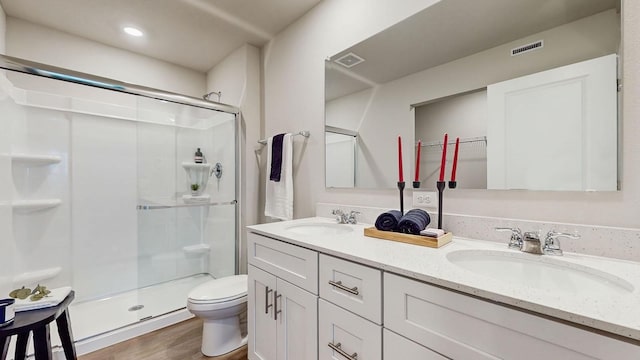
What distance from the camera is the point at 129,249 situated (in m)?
2.51

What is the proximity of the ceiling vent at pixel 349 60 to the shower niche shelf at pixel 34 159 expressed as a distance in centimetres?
243

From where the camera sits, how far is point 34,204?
2045mm

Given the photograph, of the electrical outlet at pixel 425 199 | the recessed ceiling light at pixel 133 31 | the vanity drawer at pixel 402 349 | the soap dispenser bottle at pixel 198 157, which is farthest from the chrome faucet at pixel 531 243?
the recessed ceiling light at pixel 133 31

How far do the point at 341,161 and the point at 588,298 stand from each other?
1333 mm

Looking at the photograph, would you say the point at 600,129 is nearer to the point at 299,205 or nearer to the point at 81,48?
the point at 299,205

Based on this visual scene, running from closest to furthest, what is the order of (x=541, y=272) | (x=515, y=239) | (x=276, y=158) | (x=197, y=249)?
1. (x=541, y=272)
2. (x=515, y=239)
3. (x=276, y=158)
4. (x=197, y=249)

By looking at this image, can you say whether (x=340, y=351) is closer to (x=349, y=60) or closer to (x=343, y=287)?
(x=343, y=287)

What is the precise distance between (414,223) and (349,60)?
1.15 m

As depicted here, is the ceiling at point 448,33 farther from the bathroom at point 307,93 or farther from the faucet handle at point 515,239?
the faucet handle at point 515,239

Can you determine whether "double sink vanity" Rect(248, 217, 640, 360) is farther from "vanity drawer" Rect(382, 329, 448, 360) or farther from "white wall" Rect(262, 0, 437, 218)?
"white wall" Rect(262, 0, 437, 218)

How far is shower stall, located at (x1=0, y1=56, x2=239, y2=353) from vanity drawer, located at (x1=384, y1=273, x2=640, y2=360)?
194 centimetres

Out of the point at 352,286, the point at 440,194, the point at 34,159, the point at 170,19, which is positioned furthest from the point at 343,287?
the point at 34,159

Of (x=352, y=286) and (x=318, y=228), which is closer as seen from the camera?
(x=352, y=286)

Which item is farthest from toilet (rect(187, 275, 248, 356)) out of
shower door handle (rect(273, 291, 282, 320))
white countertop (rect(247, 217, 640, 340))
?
white countertop (rect(247, 217, 640, 340))
